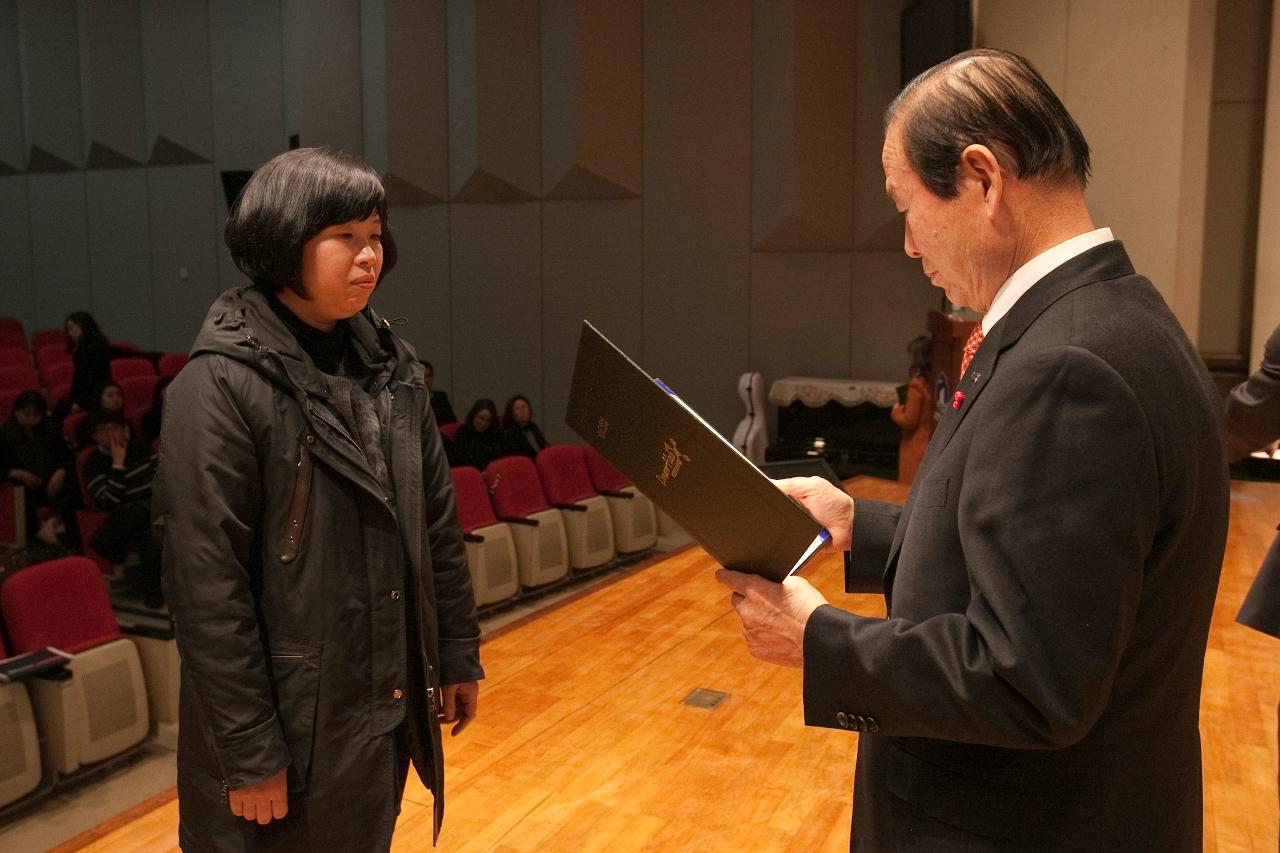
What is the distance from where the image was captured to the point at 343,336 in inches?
62.3

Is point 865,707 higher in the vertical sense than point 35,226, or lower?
lower

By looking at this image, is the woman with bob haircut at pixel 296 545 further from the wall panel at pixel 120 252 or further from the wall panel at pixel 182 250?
the wall panel at pixel 120 252

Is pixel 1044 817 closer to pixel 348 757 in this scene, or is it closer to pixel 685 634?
pixel 348 757

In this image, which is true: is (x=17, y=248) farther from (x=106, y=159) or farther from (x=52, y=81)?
(x=52, y=81)

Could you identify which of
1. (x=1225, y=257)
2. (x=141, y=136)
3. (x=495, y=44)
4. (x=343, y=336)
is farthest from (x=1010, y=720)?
(x=141, y=136)

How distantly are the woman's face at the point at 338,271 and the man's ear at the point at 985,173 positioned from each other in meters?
0.85

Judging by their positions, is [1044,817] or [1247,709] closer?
[1044,817]

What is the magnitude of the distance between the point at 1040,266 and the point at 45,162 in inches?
494

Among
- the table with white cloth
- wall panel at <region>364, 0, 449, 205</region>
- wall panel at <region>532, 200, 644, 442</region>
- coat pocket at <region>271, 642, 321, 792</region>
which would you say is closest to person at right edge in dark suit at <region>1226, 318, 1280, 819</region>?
coat pocket at <region>271, 642, 321, 792</region>

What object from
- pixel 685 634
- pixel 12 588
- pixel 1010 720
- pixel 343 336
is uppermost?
pixel 343 336

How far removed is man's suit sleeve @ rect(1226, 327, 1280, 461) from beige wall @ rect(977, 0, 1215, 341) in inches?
173

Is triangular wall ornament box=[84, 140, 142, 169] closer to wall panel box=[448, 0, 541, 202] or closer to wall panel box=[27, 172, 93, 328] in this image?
wall panel box=[27, 172, 93, 328]

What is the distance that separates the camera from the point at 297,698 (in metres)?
1.41

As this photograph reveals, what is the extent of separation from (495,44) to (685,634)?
18.3ft
